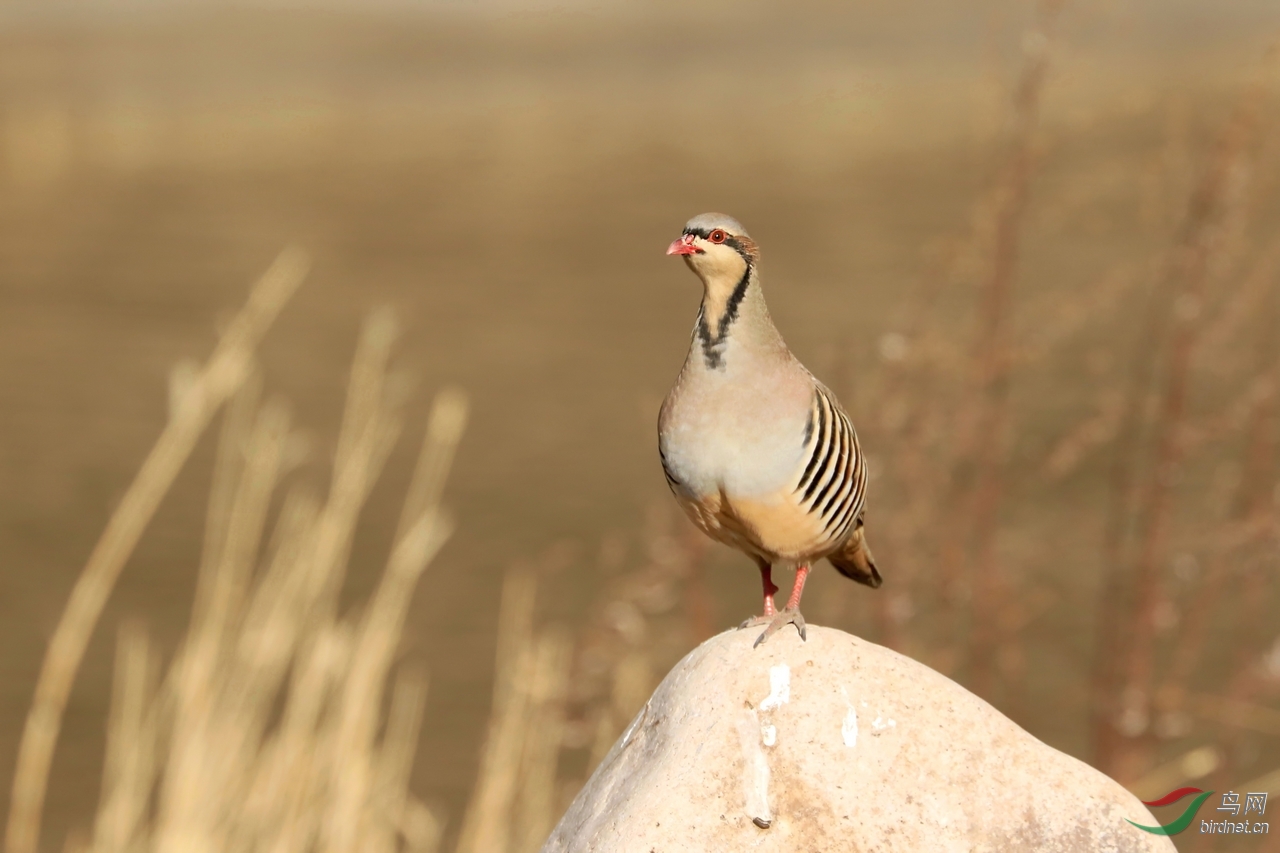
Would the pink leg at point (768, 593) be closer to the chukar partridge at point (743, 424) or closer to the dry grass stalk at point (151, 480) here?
the chukar partridge at point (743, 424)

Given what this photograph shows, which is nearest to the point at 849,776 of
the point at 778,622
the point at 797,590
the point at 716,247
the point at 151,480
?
the point at 778,622

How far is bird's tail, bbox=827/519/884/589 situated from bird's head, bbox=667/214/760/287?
813mm

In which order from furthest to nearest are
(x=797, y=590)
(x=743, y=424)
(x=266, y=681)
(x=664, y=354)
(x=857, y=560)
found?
(x=664, y=354) → (x=266, y=681) → (x=857, y=560) → (x=797, y=590) → (x=743, y=424)

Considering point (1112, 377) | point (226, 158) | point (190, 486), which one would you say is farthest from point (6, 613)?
point (226, 158)

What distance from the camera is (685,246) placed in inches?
135

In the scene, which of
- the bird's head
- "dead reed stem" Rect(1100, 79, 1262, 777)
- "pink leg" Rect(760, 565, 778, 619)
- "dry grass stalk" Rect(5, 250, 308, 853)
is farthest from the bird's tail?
"dry grass stalk" Rect(5, 250, 308, 853)

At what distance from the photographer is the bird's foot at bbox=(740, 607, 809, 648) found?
351 cm

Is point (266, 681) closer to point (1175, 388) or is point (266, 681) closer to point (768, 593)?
point (768, 593)

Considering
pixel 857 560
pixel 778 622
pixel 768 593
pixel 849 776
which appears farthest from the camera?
pixel 857 560

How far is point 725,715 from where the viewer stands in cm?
340

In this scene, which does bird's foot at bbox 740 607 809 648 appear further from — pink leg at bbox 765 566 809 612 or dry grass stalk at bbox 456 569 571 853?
dry grass stalk at bbox 456 569 571 853

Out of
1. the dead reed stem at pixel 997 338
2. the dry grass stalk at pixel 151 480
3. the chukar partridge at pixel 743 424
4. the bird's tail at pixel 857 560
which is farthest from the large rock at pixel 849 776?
the dead reed stem at pixel 997 338

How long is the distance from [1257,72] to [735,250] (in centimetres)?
234

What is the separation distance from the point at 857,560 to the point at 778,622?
2.15ft
